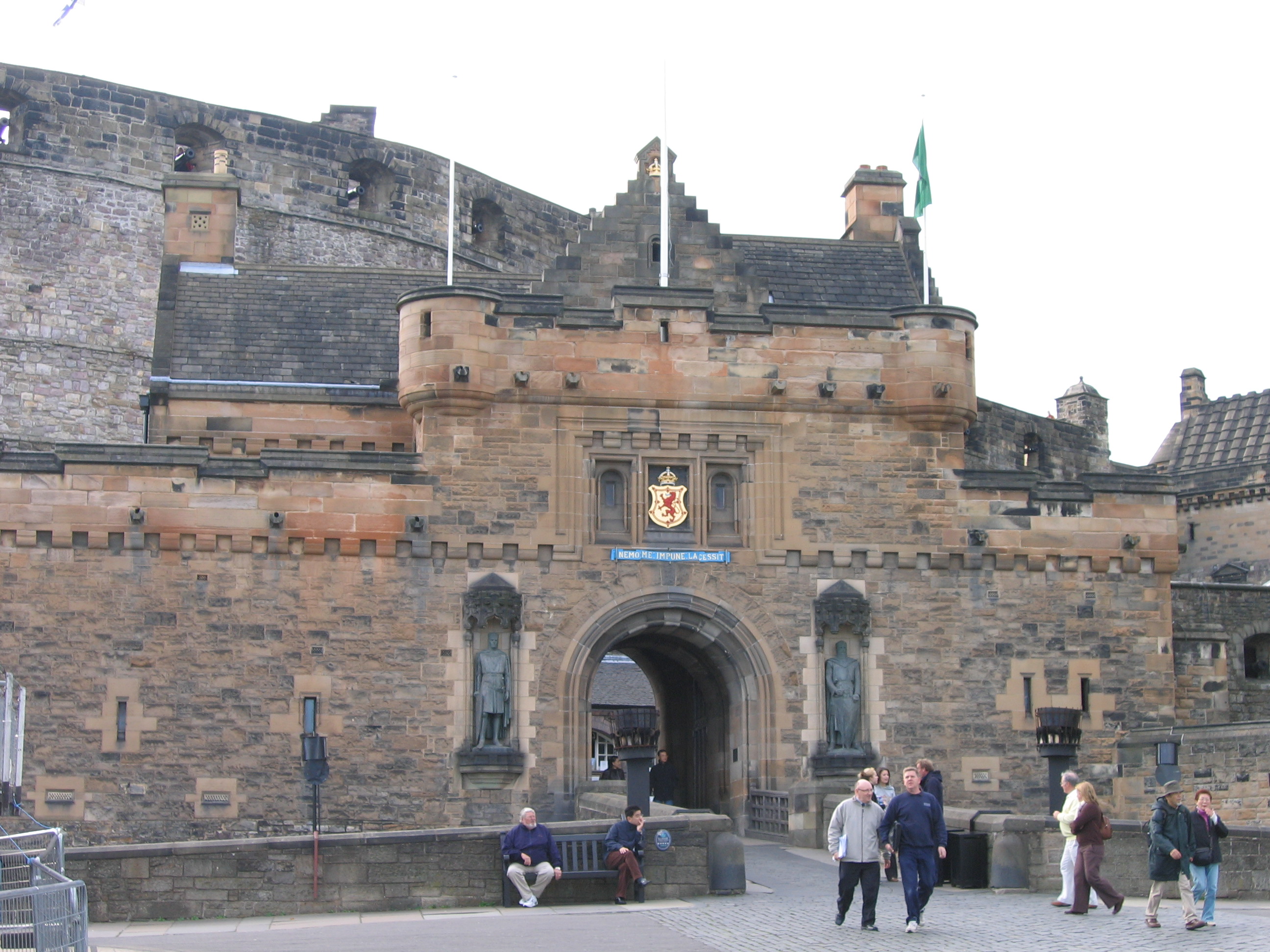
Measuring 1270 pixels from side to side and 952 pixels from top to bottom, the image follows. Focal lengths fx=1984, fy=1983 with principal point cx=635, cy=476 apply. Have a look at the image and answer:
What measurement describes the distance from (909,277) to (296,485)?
478 inches

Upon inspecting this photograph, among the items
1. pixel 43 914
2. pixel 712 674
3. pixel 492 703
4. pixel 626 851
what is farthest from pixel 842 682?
pixel 43 914

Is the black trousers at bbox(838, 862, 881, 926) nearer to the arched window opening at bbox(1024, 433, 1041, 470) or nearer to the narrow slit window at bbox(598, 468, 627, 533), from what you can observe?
the narrow slit window at bbox(598, 468, 627, 533)

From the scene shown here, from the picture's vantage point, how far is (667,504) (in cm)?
2750

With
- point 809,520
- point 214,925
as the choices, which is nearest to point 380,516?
point 809,520

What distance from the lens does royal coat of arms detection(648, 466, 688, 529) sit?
27.5 meters

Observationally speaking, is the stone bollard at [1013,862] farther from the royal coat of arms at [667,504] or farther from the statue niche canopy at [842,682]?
the royal coat of arms at [667,504]

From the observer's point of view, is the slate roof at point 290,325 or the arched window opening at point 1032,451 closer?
the slate roof at point 290,325

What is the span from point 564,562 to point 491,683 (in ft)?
6.44

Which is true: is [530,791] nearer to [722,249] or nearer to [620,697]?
[722,249]

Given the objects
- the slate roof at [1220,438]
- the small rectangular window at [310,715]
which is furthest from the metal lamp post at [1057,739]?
the slate roof at [1220,438]

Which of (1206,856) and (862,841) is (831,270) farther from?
(862,841)

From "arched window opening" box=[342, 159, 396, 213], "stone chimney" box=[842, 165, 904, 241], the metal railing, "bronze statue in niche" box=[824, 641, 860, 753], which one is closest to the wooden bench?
the metal railing

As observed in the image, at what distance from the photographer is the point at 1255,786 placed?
26156mm

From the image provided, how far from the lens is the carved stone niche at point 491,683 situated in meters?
26.2
